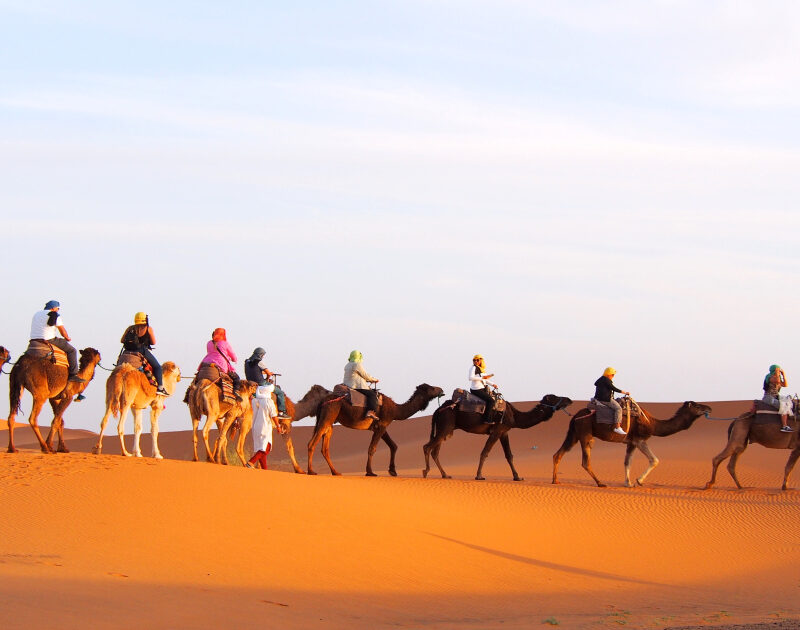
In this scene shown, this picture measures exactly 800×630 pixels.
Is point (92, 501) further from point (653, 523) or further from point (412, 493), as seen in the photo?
point (653, 523)

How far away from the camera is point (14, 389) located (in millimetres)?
18672

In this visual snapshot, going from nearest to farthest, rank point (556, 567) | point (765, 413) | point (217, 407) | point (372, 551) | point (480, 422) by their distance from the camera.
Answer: point (372, 551), point (556, 567), point (217, 407), point (765, 413), point (480, 422)

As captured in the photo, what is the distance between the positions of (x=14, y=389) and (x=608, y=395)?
1201 centimetres

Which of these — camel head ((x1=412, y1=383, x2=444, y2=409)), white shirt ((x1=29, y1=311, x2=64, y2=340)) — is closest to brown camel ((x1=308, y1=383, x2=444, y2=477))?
camel head ((x1=412, y1=383, x2=444, y2=409))

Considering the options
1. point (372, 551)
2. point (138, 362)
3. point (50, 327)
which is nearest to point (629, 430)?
point (372, 551)

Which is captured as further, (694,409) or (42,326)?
(694,409)

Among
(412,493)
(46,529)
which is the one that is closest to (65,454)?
(46,529)

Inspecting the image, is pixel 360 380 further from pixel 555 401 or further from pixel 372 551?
pixel 372 551

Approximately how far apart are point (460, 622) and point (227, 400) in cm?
1040

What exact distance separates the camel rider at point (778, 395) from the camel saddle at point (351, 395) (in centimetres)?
853

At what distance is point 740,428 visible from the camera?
22.6m

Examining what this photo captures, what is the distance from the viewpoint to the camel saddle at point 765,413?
2230cm

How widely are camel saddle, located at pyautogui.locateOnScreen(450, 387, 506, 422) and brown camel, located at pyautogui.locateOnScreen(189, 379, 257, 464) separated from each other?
480 centimetres

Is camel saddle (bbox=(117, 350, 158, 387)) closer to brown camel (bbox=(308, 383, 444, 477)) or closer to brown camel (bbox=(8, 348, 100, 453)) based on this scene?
brown camel (bbox=(8, 348, 100, 453))
